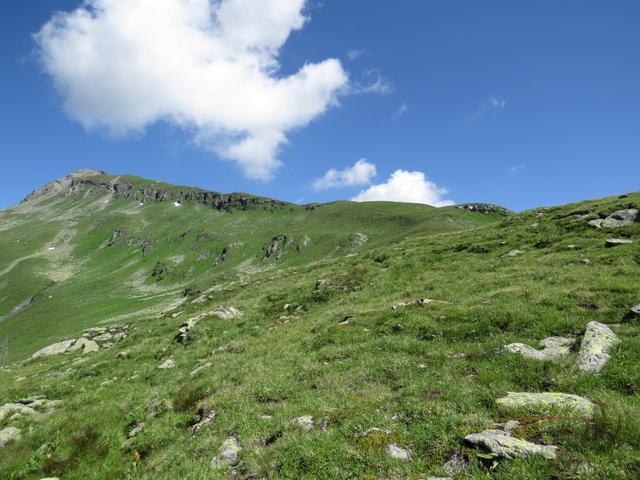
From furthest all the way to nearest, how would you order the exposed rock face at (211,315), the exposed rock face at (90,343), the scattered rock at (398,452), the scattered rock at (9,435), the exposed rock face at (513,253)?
the exposed rock face at (90,343) → the exposed rock face at (513,253) → the exposed rock face at (211,315) → the scattered rock at (9,435) → the scattered rock at (398,452)

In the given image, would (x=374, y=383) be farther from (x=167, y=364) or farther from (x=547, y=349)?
(x=167, y=364)

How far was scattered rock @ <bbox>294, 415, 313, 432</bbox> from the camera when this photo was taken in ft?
37.3

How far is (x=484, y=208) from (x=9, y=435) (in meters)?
176

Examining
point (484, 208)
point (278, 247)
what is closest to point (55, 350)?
point (278, 247)

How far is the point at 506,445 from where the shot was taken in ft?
26.4

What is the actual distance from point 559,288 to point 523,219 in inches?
1225

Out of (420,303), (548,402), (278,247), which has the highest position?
(278,247)

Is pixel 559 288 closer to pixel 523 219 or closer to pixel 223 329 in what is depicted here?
pixel 223 329

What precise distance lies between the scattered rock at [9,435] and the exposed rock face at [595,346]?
21510 mm

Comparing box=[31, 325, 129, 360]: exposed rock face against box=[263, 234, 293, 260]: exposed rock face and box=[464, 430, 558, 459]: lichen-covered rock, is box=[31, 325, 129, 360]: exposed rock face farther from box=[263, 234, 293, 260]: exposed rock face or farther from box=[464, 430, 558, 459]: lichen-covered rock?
box=[263, 234, 293, 260]: exposed rock face

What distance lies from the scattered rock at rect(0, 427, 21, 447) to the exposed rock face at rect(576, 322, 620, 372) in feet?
70.6

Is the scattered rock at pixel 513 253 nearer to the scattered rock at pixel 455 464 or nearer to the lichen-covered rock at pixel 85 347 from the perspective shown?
the scattered rock at pixel 455 464

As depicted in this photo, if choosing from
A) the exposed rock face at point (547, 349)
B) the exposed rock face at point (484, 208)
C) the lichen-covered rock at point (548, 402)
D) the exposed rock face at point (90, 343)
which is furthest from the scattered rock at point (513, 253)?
the exposed rock face at point (484, 208)

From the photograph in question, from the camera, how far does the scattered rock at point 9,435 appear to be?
50.6 feet
